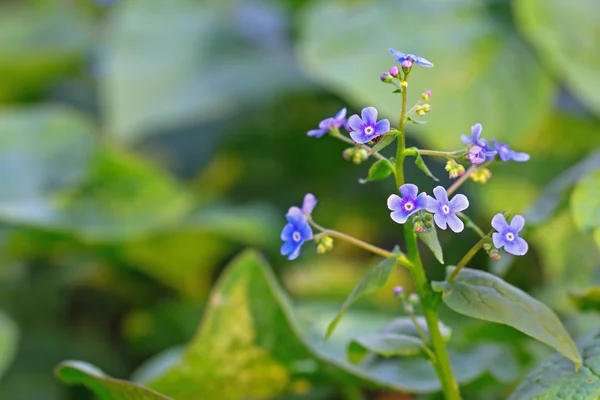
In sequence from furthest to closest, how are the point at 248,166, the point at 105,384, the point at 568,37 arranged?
the point at 248,166, the point at 568,37, the point at 105,384

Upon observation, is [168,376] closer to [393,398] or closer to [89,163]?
[393,398]

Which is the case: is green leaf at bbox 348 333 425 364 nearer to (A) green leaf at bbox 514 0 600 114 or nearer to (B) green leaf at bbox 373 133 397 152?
(B) green leaf at bbox 373 133 397 152

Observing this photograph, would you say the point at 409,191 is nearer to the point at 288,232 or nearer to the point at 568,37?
the point at 288,232

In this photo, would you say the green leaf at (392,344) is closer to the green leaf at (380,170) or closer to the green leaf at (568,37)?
the green leaf at (380,170)

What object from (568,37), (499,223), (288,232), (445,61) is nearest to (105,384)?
(288,232)

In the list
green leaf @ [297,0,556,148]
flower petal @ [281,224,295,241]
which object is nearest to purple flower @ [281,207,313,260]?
flower petal @ [281,224,295,241]

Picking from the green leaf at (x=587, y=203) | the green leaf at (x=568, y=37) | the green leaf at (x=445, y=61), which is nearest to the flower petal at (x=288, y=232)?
the green leaf at (x=587, y=203)
